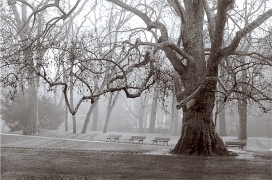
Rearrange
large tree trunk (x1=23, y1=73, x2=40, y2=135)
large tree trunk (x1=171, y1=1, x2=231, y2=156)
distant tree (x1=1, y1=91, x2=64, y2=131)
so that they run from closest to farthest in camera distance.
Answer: large tree trunk (x1=171, y1=1, x2=231, y2=156) < large tree trunk (x1=23, y1=73, x2=40, y2=135) < distant tree (x1=1, y1=91, x2=64, y2=131)

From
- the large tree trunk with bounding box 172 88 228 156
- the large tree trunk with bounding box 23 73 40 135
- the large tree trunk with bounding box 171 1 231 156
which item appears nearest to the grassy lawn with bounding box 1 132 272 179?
the large tree trunk with bounding box 172 88 228 156

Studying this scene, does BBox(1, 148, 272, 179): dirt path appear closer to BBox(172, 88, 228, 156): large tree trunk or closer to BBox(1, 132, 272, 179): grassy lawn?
BBox(1, 132, 272, 179): grassy lawn

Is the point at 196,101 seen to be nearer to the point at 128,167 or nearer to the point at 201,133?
the point at 201,133

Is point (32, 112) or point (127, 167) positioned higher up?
point (32, 112)

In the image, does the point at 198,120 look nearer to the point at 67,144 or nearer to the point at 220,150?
the point at 220,150

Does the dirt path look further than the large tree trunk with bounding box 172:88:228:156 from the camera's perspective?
No

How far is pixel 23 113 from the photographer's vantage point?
125ft

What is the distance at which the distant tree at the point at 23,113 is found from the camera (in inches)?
1499

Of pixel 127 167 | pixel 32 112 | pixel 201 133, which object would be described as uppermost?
pixel 32 112

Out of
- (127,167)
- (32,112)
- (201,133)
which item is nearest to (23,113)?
(32,112)

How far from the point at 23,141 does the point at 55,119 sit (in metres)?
13.4

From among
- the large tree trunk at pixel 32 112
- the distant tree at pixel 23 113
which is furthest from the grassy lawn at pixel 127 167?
the distant tree at pixel 23 113

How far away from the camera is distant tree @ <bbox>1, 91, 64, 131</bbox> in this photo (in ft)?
→ 125

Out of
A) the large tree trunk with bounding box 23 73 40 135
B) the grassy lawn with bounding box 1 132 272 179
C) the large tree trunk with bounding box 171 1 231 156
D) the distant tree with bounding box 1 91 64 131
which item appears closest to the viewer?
the grassy lawn with bounding box 1 132 272 179
